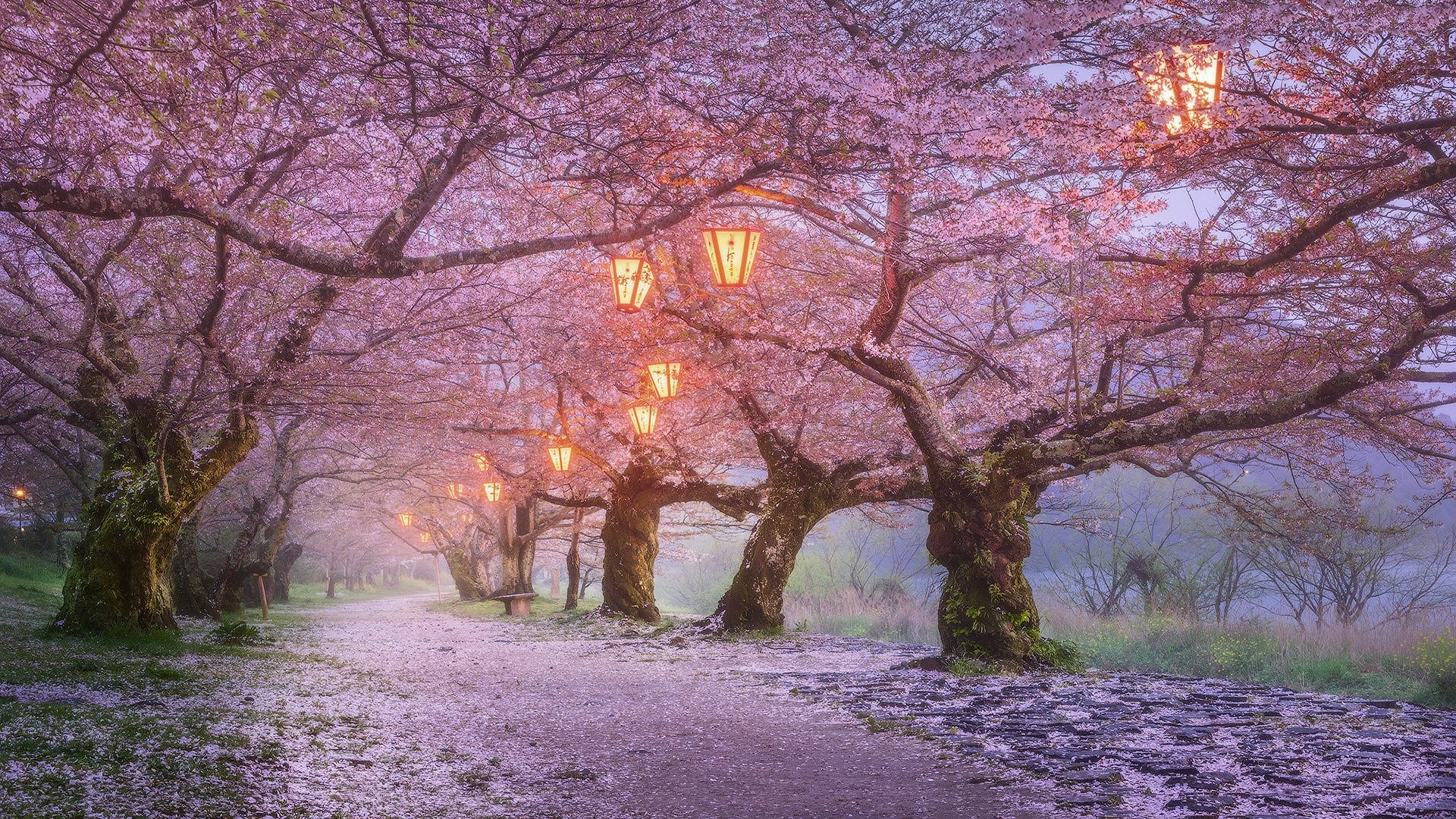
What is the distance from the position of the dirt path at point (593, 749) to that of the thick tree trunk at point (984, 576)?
132 centimetres

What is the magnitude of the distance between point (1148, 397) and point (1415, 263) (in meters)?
3.20

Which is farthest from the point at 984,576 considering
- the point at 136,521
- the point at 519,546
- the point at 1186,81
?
the point at 519,546

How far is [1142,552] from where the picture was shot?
2072 cm

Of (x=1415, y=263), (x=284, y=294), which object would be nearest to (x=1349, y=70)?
(x=1415, y=263)

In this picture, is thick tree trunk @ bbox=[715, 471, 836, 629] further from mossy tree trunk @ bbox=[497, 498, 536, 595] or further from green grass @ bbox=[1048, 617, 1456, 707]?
mossy tree trunk @ bbox=[497, 498, 536, 595]

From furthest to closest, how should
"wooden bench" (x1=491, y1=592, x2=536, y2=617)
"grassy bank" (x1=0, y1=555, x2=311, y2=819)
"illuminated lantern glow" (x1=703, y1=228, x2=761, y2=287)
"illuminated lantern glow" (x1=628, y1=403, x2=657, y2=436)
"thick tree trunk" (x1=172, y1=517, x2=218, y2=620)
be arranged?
"wooden bench" (x1=491, y1=592, x2=536, y2=617)
"thick tree trunk" (x1=172, y1=517, x2=218, y2=620)
"illuminated lantern glow" (x1=628, y1=403, x2=657, y2=436)
"illuminated lantern glow" (x1=703, y1=228, x2=761, y2=287)
"grassy bank" (x1=0, y1=555, x2=311, y2=819)

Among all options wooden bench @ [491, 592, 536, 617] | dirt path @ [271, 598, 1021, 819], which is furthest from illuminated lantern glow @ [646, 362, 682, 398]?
wooden bench @ [491, 592, 536, 617]

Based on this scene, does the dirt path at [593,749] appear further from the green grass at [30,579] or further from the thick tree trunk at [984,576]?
the green grass at [30,579]

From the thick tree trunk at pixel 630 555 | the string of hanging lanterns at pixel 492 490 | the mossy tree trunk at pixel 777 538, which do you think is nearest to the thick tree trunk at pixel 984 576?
the mossy tree trunk at pixel 777 538

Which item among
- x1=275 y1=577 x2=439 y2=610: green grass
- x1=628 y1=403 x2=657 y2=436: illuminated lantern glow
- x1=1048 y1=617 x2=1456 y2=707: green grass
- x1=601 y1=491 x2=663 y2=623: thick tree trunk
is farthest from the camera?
x1=275 y1=577 x2=439 y2=610: green grass

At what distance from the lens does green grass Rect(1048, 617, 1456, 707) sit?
1095 centimetres

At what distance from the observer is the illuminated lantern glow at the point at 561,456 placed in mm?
14430

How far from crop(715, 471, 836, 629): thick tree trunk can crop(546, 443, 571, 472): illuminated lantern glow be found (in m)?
3.28

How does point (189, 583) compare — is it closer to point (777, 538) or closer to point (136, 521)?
point (136, 521)
